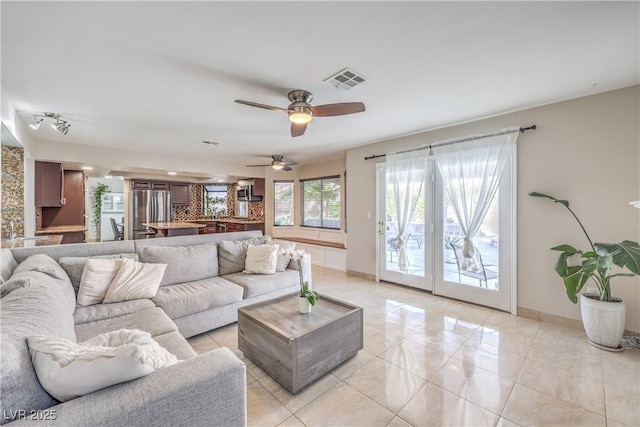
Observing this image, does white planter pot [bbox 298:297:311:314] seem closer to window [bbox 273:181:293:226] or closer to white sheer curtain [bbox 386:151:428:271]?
white sheer curtain [bbox 386:151:428:271]

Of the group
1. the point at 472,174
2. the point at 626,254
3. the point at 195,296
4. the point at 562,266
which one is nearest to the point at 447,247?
the point at 472,174

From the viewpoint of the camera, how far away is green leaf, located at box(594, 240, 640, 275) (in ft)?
6.86

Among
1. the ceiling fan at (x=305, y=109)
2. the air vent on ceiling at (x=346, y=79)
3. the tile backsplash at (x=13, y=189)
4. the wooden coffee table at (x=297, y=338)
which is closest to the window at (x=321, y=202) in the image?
the ceiling fan at (x=305, y=109)

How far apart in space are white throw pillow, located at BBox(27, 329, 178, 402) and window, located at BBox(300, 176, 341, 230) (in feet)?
17.5

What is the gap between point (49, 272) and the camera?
6.80ft

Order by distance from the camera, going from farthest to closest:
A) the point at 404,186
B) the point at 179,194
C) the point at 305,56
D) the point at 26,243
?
the point at 179,194
the point at 404,186
the point at 26,243
the point at 305,56

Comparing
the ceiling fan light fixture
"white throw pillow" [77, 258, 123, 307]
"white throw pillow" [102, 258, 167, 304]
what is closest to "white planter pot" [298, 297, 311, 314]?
"white throw pillow" [102, 258, 167, 304]

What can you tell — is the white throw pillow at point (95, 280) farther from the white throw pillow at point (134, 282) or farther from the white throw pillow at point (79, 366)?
the white throw pillow at point (79, 366)

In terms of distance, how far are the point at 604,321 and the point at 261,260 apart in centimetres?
351

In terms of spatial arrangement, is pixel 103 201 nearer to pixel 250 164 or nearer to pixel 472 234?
pixel 250 164

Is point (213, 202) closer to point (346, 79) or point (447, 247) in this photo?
point (447, 247)

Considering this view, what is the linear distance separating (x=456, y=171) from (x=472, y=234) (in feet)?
2.84

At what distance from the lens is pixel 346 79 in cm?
233

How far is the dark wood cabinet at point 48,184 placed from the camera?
14.8 ft
